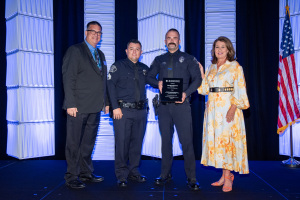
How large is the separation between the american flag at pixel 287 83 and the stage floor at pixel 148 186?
806 mm

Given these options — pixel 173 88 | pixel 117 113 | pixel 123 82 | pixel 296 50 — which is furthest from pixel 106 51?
pixel 296 50

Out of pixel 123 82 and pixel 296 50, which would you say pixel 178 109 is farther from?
pixel 296 50

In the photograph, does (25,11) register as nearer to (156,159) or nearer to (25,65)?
(25,65)

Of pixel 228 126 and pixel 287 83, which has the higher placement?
pixel 287 83

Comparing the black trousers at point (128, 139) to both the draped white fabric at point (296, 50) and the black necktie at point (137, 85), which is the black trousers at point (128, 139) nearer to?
the black necktie at point (137, 85)

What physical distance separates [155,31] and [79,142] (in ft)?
8.00

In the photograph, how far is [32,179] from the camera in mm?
3467

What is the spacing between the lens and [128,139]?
322 cm

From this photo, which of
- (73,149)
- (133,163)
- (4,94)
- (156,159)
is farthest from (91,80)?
(4,94)

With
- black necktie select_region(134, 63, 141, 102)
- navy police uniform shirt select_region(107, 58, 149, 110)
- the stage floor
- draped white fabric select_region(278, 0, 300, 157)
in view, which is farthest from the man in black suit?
draped white fabric select_region(278, 0, 300, 157)

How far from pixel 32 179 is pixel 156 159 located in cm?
213

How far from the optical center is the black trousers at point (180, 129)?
298 centimetres

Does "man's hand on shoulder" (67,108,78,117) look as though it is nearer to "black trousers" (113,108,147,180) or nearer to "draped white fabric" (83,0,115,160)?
"black trousers" (113,108,147,180)

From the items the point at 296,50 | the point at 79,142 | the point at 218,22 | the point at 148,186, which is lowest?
the point at 148,186
